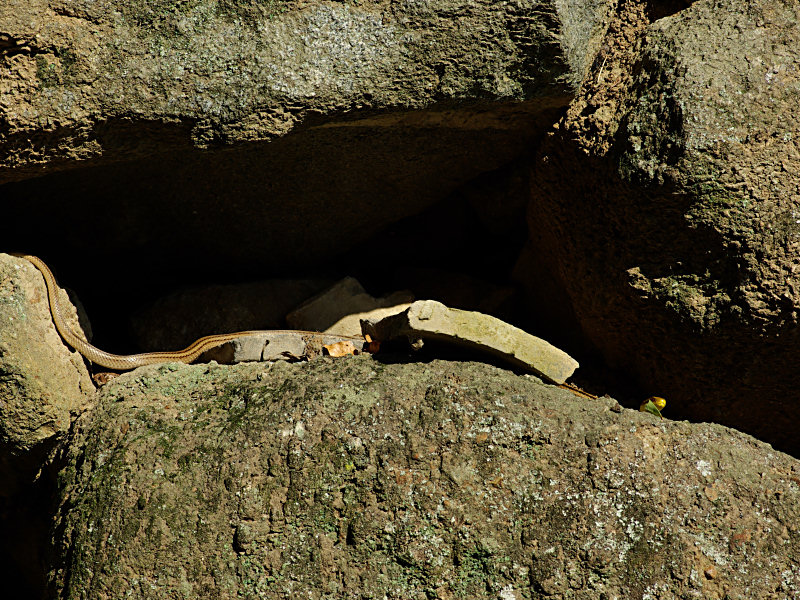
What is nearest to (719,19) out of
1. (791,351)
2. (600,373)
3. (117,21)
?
(791,351)

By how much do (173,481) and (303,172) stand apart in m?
1.39

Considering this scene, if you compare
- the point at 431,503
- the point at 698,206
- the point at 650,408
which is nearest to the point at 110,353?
the point at 431,503

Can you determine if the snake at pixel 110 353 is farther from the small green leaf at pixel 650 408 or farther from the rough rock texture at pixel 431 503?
the small green leaf at pixel 650 408

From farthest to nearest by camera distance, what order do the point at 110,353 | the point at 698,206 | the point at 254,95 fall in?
the point at 110,353
the point at 254,95
the point at 698,206

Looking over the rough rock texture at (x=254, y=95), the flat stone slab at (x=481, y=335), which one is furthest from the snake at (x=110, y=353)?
the flat stone slab at (x=481, y=335)

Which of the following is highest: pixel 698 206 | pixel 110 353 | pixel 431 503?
pixel 698 206

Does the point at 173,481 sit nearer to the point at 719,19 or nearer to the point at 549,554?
the point at 549,554

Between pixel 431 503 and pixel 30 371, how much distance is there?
1.51 meters

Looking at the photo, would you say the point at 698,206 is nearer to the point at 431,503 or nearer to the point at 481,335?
the point at 481,335

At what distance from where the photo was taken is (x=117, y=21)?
2326 mm

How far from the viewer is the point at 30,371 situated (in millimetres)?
2408

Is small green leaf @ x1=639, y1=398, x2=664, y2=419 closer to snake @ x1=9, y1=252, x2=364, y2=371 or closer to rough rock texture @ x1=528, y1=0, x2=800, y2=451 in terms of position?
rough rock texture @ x1=528, y1=0, x2=800, y2=451

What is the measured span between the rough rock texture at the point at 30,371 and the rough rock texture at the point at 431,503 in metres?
0.30

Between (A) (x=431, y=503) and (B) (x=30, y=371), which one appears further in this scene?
(B) (x=30, y=371)
